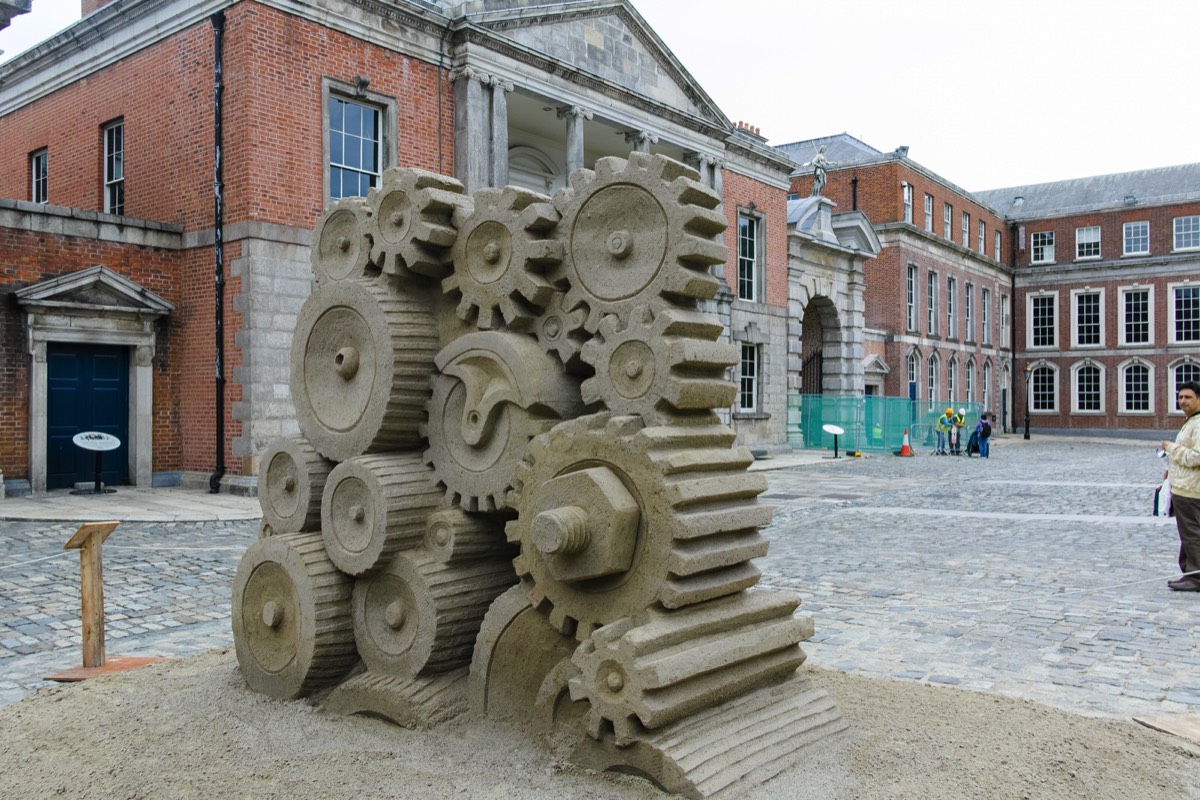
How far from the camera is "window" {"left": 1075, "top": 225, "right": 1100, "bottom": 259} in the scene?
4609 cm

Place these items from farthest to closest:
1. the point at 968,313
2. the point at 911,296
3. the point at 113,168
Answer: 1. the point at 968,313
2. the point at 911,296
3. the point at 113,168

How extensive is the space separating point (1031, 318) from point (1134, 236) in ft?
18.9

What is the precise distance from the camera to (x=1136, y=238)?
148 ft

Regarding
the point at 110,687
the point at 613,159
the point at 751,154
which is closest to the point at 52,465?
the point at 110,687

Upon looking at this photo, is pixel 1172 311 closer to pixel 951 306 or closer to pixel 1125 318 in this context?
pixel 1125 318

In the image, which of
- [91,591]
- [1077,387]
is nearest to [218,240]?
[91,591]

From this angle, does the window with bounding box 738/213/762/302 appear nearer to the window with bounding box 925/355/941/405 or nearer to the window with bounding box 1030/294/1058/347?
the window with bounding box 925/355/941/405

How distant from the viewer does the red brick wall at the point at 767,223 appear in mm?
24062

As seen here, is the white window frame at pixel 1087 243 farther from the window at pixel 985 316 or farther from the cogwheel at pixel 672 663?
the cogwheel at pixel 672 663

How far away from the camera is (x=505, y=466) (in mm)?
3900

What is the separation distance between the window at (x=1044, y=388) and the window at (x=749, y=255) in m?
28.3

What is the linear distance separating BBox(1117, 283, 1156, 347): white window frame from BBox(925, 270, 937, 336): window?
12.4 metres

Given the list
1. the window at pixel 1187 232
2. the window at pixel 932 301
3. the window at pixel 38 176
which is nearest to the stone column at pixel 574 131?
the window at pixel 38 176

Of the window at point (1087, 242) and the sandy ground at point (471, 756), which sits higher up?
the window at point (1087, 242)
